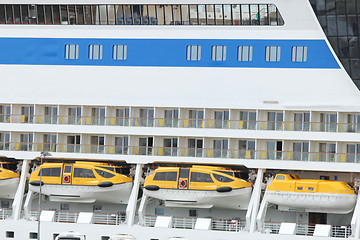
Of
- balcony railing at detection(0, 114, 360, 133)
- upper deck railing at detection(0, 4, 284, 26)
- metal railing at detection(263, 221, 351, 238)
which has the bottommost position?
metal railing at detection(263, 221, 351, 238)

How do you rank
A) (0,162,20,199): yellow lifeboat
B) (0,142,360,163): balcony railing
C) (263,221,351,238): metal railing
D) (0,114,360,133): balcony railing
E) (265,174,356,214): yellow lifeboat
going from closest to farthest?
(265,174,356,214): yellow lifeboat
(263,221,351,238): metal railing
(0,142,360,163): balcony railing
(0,114,360,133): balcony railing
(0,162,20,199): yellow lifeboat

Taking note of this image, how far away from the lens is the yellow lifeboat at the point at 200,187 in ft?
168

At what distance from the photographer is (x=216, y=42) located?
172ft

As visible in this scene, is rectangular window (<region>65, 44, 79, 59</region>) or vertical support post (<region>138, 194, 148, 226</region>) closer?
vertical support post (<region>138, 194, 148, 226</region>)

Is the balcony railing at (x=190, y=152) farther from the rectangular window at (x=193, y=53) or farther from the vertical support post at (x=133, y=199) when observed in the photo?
the rectangular window at (x=193, y=53)

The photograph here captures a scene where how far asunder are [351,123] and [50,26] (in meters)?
15.4

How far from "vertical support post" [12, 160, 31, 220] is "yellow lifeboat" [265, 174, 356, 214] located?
12133 mm

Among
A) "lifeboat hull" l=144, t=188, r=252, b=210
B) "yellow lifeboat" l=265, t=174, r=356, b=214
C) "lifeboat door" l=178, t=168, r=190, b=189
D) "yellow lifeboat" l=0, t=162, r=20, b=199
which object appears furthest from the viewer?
"yellow lifeboat" l=0, t=162, r=20, b=199

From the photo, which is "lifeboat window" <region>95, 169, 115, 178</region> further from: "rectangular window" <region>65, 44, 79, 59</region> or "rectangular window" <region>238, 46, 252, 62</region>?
"rectangular window" <region>238, 46, 252, 62</region>

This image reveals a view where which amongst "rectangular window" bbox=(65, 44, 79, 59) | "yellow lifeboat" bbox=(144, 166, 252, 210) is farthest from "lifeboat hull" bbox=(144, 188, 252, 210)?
"rectangular window" bbox=(65, 44, 79, 59)

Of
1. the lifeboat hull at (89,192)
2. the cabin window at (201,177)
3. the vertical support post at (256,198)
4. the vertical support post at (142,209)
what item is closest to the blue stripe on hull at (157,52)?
the vertical support post at (256,198)

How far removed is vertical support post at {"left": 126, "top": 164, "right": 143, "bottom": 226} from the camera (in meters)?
52.3

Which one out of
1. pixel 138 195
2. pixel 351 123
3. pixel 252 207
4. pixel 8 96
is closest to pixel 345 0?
pixel 351 123

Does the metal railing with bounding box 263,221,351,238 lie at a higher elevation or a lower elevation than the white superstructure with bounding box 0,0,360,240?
lower
